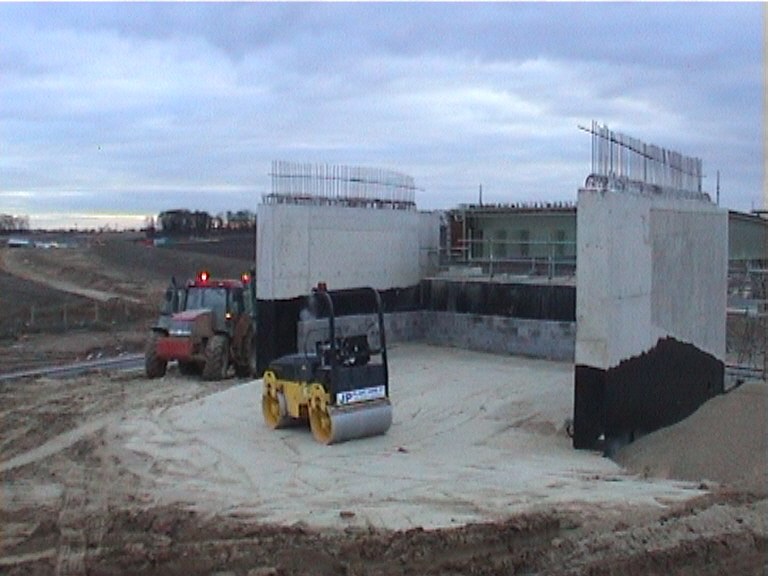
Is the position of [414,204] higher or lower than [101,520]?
higher

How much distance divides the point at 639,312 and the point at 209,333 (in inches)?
349

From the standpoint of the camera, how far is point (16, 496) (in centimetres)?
1043

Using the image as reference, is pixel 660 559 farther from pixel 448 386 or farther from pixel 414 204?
pixel 414 204

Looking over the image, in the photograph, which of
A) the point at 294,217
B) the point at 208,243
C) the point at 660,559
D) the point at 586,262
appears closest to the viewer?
the point at 660,559

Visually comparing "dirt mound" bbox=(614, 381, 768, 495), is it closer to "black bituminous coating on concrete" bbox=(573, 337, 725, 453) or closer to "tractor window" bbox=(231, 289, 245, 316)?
"black bituminous coating on concrete" bbox=(573, 337, 725, 453)

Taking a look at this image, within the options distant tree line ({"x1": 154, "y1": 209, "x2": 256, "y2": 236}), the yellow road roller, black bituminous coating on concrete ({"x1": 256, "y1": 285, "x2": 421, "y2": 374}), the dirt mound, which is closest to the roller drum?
the yellow road roller

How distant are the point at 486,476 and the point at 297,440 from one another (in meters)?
2.93

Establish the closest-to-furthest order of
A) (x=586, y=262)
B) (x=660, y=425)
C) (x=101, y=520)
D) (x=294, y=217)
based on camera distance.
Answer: (x=101, y=520) → (x=586, y=262) → (x=660, y=425) → (x=294, y=217)

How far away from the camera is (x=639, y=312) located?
13.1 metres

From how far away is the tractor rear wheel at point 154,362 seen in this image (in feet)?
62.8

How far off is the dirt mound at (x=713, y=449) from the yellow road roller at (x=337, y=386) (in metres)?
3.05

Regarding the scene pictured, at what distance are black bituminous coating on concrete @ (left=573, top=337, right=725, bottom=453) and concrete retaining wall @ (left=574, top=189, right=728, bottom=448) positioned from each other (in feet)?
0.04

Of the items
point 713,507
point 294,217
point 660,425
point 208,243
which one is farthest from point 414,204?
point 208,243

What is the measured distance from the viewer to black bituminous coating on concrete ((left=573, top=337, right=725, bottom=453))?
12.2 metres
